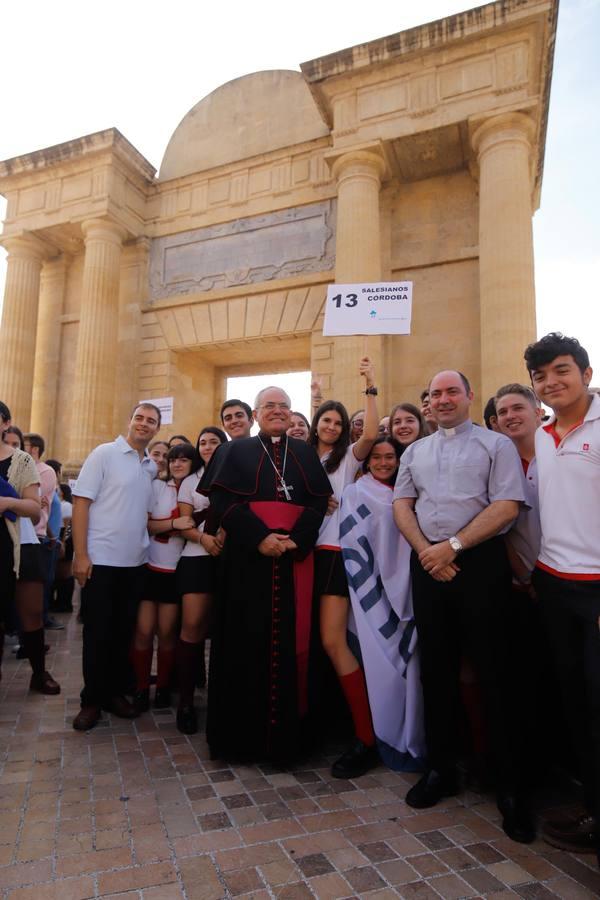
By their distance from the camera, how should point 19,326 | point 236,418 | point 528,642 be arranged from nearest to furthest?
point 528,642, point 236,418, point 19,326

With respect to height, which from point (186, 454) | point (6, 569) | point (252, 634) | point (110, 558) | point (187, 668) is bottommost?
point (187, 668)

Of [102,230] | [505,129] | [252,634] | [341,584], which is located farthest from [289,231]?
[252,634]

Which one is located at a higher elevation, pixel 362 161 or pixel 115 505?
pixel 362 161

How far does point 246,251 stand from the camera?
42.5 feet

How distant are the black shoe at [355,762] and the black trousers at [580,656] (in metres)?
1.21

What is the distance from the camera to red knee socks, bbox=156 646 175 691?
437 cm

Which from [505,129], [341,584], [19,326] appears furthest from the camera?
[19,326]

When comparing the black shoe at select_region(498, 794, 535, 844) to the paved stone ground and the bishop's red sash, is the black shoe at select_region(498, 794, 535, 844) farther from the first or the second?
the bishop's red sash

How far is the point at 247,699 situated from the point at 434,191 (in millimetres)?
11193

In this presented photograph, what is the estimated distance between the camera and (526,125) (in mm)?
10031

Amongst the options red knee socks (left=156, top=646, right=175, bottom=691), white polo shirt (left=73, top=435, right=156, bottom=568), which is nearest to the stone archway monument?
white polo shirt (left=73, top=435, right=156, bottom=568)

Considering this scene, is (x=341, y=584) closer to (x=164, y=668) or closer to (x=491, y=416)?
(x=491, y=416)

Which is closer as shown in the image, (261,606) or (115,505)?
(261,606)

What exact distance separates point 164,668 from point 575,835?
9.70 ft
